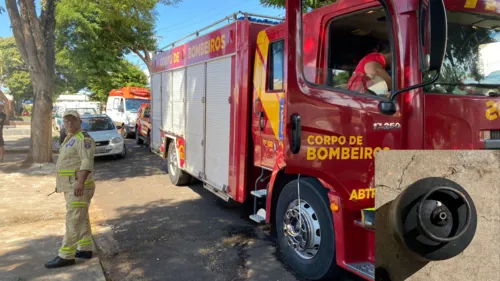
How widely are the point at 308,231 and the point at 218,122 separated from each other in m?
2.36

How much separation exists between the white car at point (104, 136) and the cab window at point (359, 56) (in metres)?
9.26

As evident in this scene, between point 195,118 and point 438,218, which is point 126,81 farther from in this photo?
point 438,218

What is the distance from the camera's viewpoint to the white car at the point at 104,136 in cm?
1120

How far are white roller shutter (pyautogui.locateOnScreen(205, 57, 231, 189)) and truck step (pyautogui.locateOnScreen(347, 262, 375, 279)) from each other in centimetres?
236

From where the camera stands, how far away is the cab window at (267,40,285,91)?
4082 mm

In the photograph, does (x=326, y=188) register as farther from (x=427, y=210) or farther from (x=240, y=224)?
(x=240, y=224)

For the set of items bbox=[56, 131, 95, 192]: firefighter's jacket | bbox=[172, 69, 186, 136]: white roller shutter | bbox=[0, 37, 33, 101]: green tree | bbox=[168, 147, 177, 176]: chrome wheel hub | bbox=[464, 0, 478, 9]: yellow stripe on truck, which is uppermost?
bbox=[0, 37, 33, 101]: green tree

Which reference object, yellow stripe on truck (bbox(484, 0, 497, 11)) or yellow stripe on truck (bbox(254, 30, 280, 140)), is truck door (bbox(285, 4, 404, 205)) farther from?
yellow stripe on truck (bbox(254, 30, 280, 140))

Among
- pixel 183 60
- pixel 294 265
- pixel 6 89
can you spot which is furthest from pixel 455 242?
pixel 6 89

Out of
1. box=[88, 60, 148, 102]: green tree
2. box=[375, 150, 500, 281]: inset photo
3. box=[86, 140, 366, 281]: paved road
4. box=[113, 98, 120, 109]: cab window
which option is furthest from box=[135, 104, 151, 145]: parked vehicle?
box=[375, 150, 500, 281]: inset photo

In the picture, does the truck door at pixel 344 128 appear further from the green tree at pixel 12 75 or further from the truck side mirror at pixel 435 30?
the green tree at pixel 12 75

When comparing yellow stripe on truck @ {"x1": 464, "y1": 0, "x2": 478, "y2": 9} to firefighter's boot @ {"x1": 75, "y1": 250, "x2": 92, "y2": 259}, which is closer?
yellow stripe on truck @ {"x1": 464, "y1": 0, "x2": 478, "y2": 9}

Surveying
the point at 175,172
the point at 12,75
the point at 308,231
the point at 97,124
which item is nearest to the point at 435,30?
the point at 308,231

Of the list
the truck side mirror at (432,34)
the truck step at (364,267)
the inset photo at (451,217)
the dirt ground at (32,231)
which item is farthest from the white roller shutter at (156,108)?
the inset photo at (451,217)
